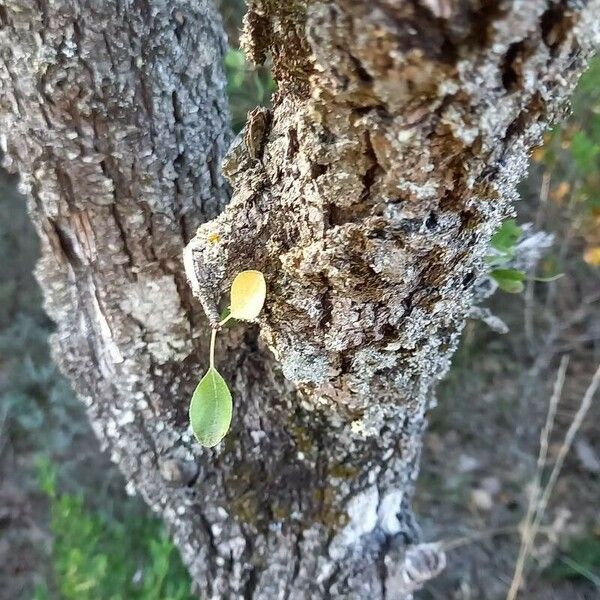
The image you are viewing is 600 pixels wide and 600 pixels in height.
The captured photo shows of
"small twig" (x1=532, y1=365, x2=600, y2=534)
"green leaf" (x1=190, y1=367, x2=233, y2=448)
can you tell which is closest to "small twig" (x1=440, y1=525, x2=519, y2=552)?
"small twig" (x1=532, y1=365, x2=600, y2=534)

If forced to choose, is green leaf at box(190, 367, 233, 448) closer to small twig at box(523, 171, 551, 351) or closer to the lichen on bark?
the lichen on bark

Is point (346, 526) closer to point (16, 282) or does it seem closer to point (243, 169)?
point (243, 169)

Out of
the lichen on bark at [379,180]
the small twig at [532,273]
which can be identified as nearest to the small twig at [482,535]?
the small twig at [532,273]

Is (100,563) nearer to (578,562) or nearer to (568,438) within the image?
(568,438)

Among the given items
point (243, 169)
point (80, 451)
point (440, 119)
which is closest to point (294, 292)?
point (243, 169)

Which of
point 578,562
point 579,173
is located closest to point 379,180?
point 579,173

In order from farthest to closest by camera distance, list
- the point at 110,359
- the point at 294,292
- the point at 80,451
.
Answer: the point at 80,451 → the point at 110,359 → the point at 294,292
